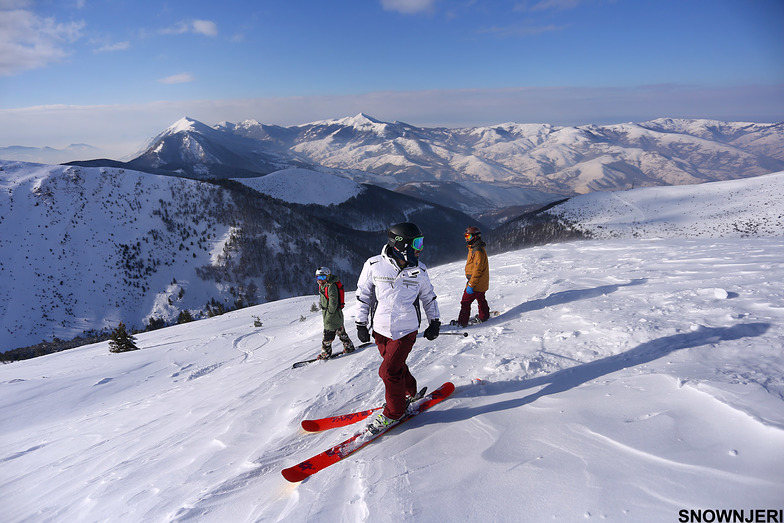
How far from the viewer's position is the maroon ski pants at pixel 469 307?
924 cm

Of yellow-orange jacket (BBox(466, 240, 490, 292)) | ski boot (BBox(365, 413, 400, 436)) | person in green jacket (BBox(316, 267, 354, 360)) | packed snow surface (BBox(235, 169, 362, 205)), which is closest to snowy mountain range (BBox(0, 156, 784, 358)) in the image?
packed snow surface (BBox(235, 169, 362, 205))

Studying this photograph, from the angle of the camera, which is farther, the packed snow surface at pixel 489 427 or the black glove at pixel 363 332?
the black glove at pixel 363 332

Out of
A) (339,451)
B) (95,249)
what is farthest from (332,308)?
(95,249)

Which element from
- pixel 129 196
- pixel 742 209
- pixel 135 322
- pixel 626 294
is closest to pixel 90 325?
pixel 135 322

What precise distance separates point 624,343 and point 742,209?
2984 inches

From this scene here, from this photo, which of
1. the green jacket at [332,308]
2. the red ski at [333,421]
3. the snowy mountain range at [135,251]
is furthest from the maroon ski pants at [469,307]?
the snowy mountain range at [135,251]

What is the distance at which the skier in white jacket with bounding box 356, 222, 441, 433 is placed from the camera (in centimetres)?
504

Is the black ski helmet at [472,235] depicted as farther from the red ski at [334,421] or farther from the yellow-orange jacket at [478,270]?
the red ski at [334,421]

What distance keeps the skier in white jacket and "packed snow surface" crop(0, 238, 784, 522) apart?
1.72 ft

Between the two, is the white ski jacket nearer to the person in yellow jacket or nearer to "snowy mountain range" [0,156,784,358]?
the person in yellow jacket

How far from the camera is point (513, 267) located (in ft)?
53.5

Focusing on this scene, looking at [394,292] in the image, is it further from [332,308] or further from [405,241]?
[332,308]

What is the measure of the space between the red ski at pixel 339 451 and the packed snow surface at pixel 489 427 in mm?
123

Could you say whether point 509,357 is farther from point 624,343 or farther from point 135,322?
point 135,322
